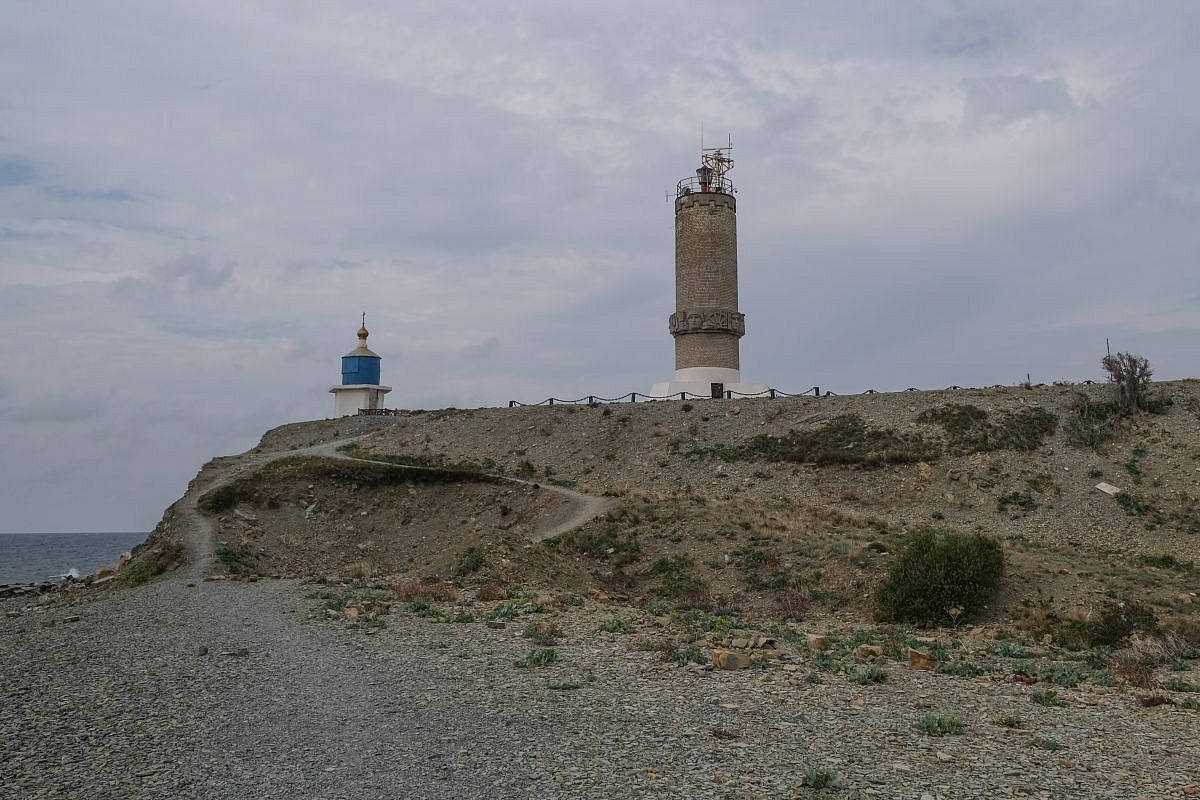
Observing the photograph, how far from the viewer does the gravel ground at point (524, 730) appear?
8742 millimetres

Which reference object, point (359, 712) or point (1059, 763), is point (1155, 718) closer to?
point (1059, 763)

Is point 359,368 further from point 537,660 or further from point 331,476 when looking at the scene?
point 537,660

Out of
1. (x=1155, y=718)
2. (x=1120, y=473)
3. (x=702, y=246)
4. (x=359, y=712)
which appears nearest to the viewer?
(x=1155, y=718)

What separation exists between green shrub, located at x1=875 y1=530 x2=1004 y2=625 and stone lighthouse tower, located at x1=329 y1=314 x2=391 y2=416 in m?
41.3

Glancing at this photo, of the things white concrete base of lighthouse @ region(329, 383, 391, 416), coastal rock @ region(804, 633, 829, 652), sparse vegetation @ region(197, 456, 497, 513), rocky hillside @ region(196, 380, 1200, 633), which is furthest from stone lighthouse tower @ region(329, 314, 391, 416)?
coastal rock @ region(804, 633, 829, 652)

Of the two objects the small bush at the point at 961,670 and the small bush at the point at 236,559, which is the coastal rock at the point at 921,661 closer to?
the small bush at the point at 961,670

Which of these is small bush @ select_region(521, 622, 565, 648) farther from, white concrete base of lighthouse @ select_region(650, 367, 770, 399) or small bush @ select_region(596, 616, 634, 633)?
white concrete base of lighthouse @ select_region(650, 367, 770, 399)

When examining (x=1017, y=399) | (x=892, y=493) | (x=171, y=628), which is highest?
(x=1017, y=399)

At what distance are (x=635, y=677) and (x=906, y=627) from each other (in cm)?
771

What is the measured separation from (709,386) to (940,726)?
123ft

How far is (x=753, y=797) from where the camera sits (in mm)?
8250

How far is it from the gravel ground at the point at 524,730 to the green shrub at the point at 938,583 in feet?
18.4

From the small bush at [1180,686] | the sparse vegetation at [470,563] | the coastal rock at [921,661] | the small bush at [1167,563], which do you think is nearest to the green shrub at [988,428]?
the small bush at [1167,563]

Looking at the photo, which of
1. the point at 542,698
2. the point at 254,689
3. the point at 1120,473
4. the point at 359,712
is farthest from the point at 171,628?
the point at 1120,473
